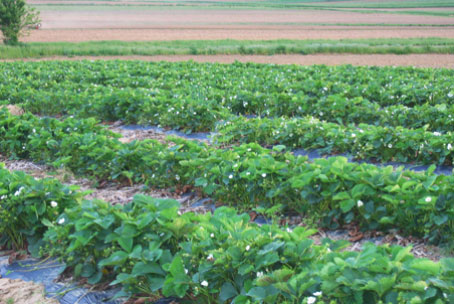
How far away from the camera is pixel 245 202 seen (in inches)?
223

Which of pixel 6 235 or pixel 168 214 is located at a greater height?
pixel 168 214

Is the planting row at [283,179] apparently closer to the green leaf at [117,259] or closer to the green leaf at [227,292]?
the green leaf at [227,292]

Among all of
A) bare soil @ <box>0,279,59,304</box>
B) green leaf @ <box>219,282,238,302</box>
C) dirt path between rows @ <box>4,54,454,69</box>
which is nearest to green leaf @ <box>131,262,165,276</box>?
green leaf @ <box>219,282,238,302</box>

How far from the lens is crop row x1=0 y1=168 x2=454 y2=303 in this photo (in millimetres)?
2924

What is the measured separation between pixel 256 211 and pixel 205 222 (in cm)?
164

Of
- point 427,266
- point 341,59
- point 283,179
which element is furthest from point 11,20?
point 427,266

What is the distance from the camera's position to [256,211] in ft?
17.9

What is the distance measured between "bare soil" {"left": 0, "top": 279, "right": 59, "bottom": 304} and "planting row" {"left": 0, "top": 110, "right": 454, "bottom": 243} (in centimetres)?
216

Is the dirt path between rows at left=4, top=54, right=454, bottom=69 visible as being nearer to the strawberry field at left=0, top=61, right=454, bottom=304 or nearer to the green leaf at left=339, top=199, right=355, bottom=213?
the strawberry field at left=0, top=61, right=454, bottom=304

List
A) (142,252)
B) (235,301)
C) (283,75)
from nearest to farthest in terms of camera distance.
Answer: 1. (235,301)
2. (142,252)
3. (283,75)

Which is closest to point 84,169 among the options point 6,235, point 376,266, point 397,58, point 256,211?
point 6,235

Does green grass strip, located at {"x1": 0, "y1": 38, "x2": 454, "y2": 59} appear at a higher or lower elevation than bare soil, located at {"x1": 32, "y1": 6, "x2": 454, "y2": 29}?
lower

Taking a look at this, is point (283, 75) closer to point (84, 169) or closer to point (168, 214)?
point (84, 169)

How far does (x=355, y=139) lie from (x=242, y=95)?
4076mm
